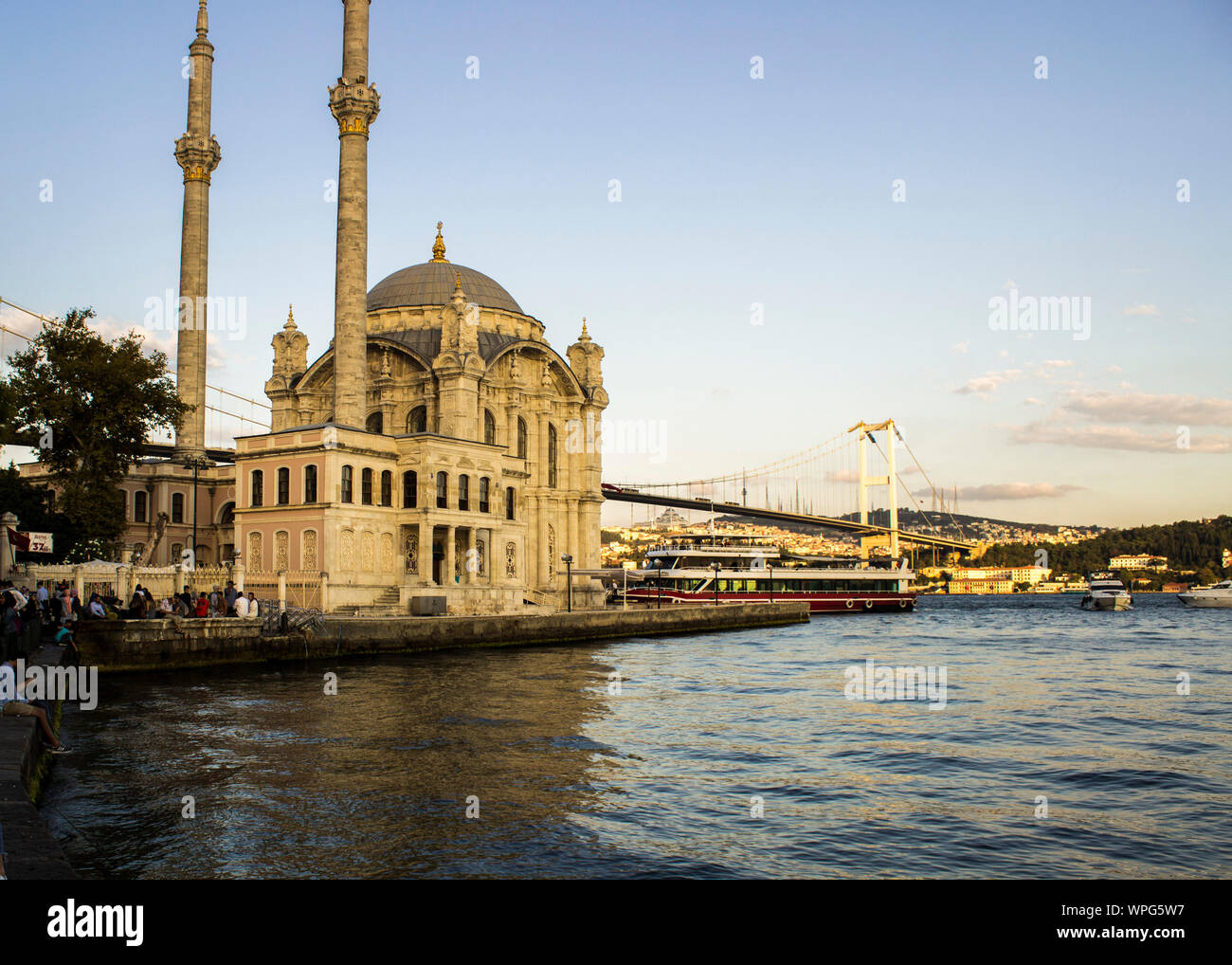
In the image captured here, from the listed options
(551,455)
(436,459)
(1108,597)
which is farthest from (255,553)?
(1108,597)

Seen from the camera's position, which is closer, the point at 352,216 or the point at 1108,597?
the point at 352,216

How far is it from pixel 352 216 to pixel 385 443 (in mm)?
8018

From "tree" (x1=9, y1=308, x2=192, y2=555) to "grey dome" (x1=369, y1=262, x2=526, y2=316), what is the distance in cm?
1802

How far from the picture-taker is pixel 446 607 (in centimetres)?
3459

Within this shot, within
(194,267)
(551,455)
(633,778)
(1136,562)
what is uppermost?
(194,267)

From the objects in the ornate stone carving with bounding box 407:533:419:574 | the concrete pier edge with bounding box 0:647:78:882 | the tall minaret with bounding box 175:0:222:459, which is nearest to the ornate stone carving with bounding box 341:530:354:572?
the ornate stone carving with bounding box 407:533:419:574

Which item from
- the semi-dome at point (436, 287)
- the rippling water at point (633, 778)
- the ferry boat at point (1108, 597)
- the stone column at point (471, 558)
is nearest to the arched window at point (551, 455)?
the semi-dome at point (436, 287)

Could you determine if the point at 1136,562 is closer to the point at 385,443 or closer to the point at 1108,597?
the point at 1108,597

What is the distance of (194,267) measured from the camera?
1641 inches

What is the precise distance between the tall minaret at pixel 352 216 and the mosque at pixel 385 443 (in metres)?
0.07

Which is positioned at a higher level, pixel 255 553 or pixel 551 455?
pixel 551 455

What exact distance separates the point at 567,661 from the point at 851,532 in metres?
69.4

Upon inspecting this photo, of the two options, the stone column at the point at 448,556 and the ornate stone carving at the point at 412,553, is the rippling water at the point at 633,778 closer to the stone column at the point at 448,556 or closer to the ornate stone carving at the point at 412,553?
the ornate stone carving at the point at 412,553
